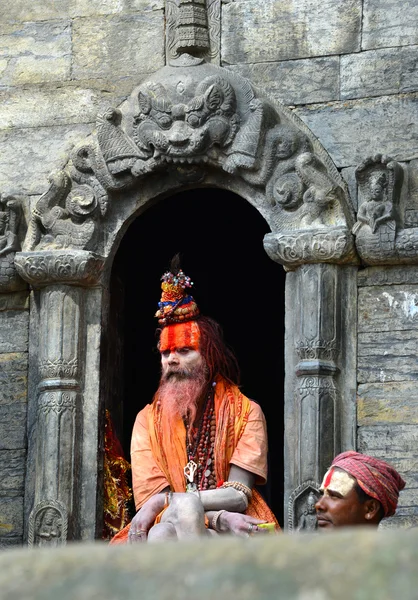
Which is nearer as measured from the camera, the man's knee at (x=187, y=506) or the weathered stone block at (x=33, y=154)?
the man's knee at (x=187, y=506)

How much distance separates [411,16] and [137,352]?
3.03 meters

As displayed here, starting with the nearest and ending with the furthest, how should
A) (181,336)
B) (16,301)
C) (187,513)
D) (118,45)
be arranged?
(187,513), (181,336), (16,301), (118,45)

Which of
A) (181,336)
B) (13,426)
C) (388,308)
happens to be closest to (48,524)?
(13,426)

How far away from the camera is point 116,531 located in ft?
25.8

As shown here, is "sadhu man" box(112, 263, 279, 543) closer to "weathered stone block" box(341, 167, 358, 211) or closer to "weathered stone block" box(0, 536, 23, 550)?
"weathered stone block" box(0, 536, 23, 550)

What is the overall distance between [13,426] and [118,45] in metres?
2.47

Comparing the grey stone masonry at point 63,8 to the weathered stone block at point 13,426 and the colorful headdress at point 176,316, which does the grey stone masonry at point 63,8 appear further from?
the weathered stone block at point 13,426

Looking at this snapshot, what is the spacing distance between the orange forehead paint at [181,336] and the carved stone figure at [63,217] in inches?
28.6

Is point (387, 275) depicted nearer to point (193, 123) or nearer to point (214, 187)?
point (214, 187)

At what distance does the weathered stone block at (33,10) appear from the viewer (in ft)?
27.8

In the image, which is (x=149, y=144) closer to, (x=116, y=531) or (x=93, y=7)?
(x=93, y=7)

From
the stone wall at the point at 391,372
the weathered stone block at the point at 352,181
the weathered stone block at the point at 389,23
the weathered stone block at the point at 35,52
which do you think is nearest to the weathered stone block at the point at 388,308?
the stone wall at the point at 391,372

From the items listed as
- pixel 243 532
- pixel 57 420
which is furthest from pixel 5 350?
pixel 243 532

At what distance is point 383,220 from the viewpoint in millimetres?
7434
